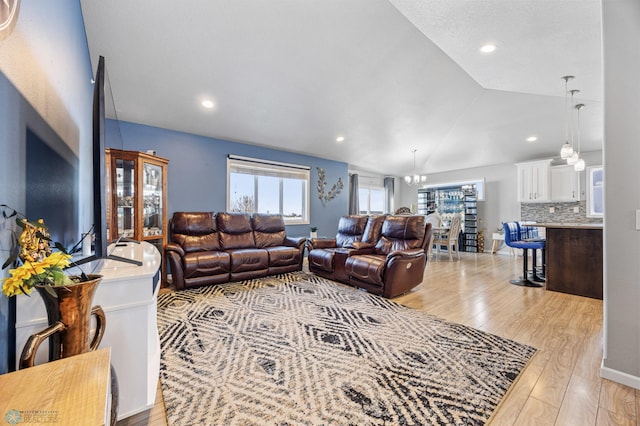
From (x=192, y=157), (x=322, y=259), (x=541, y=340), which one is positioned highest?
(x=192, y=157)

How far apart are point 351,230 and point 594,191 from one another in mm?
5374

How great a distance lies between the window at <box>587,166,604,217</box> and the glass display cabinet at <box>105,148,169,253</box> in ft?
26.8

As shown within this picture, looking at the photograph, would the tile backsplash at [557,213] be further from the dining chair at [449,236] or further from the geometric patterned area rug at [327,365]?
the geometric patterned area rug at [327,365]

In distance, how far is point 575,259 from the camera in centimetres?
Answer: 350

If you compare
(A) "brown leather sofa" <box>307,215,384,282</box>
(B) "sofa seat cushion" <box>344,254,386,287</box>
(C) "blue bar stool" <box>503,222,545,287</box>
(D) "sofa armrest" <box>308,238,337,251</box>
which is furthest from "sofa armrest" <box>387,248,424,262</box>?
(C) "blue bar stool" <box>503,222,545,287</box>

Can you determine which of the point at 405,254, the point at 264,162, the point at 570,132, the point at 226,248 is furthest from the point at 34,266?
the point at 570,132

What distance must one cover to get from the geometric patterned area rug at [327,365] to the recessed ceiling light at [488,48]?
2.94 m

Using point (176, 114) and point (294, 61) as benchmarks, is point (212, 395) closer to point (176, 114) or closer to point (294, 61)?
point (294, 61)

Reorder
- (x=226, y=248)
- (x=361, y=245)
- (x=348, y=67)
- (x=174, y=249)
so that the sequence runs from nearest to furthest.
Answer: (x=174, y=249), (x=348, y=67), (x=361, y=245), (x=226, y=248)

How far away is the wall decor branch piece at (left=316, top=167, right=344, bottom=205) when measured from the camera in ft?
20.9

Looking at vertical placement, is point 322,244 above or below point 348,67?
below

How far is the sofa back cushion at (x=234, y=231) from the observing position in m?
4.41

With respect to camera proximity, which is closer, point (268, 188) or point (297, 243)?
point (297, 243)

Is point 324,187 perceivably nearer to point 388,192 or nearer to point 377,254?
point 377,254
